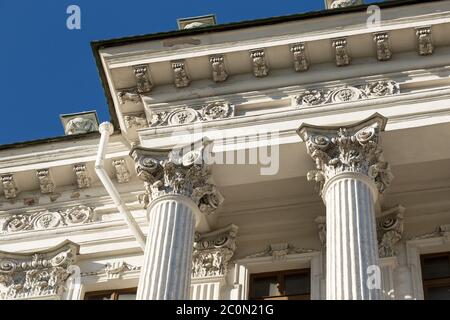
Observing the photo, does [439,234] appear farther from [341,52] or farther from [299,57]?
[299,57]

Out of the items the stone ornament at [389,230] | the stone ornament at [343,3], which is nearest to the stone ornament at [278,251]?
the stone ornament at [389,230]

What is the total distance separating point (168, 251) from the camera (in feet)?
59.7

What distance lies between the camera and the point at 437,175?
20.8 m

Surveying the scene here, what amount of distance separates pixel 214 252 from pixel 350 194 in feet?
11.5

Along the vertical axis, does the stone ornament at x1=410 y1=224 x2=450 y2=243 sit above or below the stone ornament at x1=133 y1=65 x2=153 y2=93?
below

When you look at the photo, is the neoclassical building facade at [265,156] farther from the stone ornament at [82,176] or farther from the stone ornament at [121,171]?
the stone ornament at [82,176]

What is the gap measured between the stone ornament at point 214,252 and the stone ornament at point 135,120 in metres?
2.56

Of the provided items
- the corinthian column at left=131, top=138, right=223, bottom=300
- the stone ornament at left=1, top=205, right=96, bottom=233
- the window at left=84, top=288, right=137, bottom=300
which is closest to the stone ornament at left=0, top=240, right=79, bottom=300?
the window at left=84, top=288, right=137, bottom=300

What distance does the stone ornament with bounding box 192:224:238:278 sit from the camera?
20391 millimetres

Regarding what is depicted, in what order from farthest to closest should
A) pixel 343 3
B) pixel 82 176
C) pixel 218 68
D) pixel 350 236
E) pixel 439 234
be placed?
pixel 82 176
pixel 343 3
pixel 218 68
pixel 439 234
pixel 350 236

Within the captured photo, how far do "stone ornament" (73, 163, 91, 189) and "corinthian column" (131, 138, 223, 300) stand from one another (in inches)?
117

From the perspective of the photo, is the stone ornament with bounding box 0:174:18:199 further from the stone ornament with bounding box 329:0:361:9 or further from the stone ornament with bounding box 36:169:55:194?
the stone ornament with bounding box 329:0:361:9

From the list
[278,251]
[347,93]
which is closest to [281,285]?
[278,251]

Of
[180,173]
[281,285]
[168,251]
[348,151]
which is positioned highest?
[348,151]
